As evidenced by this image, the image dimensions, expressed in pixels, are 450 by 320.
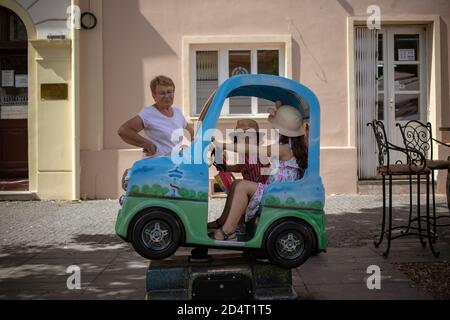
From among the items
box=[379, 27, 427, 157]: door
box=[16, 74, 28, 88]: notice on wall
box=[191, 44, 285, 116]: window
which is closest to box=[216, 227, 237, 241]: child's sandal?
box=[191, 44, 285, 116]: window

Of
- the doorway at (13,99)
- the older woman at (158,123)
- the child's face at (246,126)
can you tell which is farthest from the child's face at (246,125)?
the doorway at (13,99)

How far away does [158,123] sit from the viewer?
4.27 metres

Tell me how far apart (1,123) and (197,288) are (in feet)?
26.6

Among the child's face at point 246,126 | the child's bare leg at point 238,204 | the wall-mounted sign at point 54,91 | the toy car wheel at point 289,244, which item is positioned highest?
the wall-mounted sign at point 54,91

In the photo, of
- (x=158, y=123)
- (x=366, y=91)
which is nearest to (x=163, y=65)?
(x=366, y=91)

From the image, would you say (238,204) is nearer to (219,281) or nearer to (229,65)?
(219,281)

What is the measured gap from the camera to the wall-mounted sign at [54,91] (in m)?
9.80

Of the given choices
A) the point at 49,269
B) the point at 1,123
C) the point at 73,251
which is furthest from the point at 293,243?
the point at 1,123

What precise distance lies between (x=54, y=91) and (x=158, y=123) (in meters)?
6.24

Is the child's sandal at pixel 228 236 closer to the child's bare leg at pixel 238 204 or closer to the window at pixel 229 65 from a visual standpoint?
the child's bare leg at pixel 238 204

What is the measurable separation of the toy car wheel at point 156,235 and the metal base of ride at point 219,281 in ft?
1.00

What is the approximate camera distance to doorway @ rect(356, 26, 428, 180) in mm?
10180

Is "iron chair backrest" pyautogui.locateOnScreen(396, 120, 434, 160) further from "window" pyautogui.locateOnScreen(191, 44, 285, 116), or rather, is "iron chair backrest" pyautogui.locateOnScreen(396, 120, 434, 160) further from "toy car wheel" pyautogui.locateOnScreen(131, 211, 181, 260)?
"toy car wheel" pyautogui.locateOnScreen(131, 211, 181, 260)
